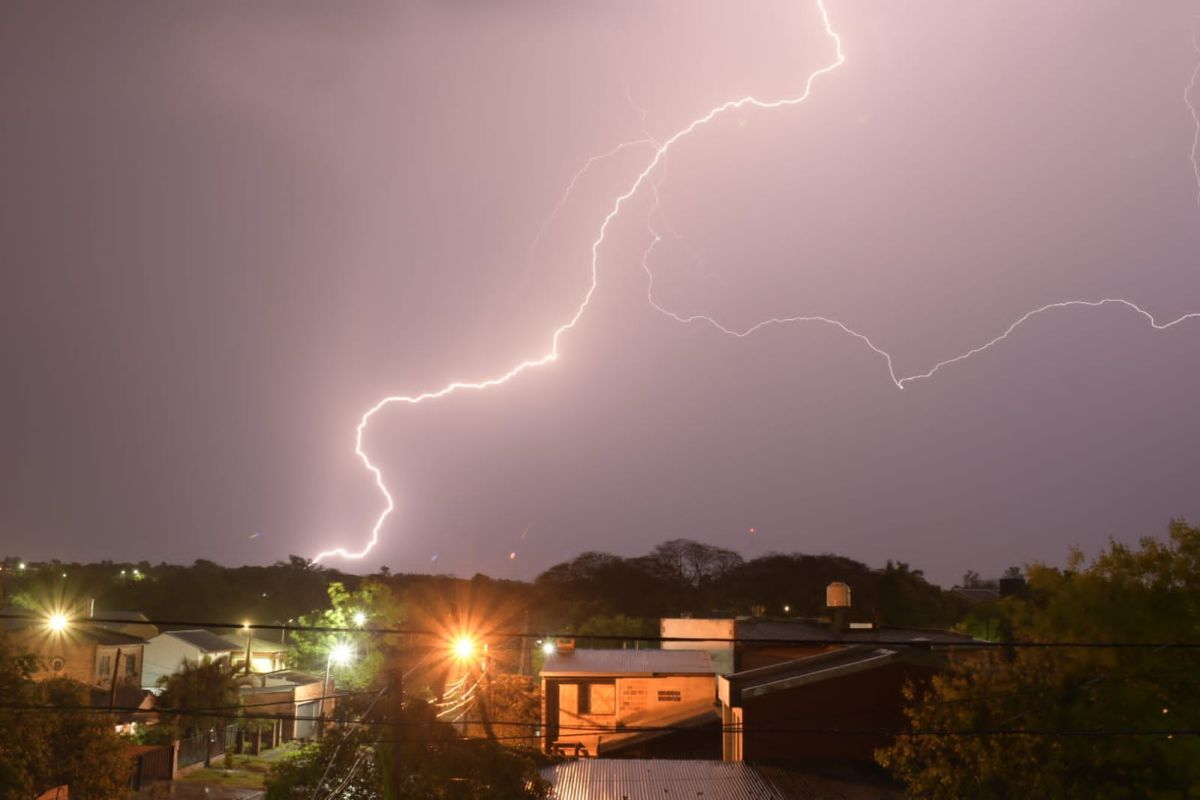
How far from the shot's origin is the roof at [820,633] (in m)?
32.4

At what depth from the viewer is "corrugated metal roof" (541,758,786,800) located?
19250 mm

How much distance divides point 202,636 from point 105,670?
1142 centimetres

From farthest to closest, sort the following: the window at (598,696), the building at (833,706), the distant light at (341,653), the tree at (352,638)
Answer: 1. the tree at (352,638)
2. the distant light at (341,653)
3. the window at (598,696)
4. the building at (833,706)

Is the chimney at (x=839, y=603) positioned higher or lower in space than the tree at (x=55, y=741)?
higher

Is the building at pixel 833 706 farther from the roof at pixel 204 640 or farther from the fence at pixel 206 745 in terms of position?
the roof at pixel 204 640

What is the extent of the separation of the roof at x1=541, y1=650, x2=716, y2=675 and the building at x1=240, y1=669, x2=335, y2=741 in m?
12.9

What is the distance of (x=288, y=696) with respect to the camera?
42531 mm

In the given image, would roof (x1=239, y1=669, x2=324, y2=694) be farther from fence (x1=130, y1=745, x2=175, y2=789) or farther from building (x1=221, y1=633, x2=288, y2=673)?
fence (x1=130, y1=745, x2=175, y2=789)

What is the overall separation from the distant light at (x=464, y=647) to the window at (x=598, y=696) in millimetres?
8003

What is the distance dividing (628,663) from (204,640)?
31640mm

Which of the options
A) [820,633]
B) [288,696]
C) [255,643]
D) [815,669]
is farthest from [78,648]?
[815,669]

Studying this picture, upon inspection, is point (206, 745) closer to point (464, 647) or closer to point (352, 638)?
point (352, 638)

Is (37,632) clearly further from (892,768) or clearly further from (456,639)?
(892,768)

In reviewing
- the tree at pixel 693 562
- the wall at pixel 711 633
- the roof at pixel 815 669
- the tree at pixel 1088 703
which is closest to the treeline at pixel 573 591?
the tree at pixel 693 562
